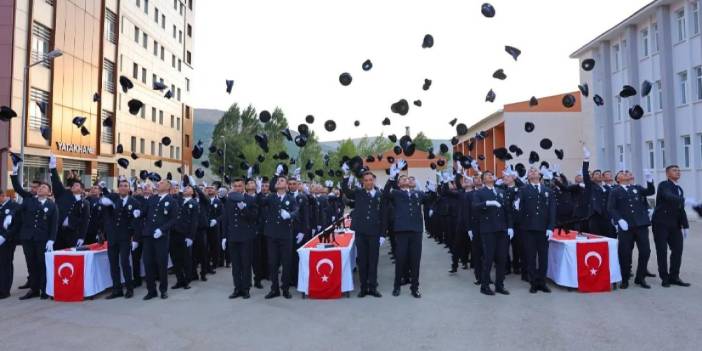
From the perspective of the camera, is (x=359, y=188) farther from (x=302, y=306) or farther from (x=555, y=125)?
(x=555, y=125)

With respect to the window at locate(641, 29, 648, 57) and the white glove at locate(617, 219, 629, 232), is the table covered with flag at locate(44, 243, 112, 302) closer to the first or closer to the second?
the white glove at locate(617, 219, 629, 232)

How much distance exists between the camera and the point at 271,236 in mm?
7625

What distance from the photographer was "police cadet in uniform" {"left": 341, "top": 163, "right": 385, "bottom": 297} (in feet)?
24.7

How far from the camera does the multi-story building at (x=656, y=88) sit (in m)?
21.8

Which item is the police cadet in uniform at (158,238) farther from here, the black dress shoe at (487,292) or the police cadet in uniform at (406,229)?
the black dress shoe at (487,292)

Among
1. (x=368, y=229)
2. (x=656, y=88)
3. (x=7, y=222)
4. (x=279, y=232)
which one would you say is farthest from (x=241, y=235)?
(x=656, y=88)

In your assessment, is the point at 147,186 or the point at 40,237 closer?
the point at 40,237

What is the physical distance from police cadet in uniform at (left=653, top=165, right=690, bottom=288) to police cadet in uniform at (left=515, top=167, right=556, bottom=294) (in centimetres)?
181

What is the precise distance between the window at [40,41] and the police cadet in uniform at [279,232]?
789 inches

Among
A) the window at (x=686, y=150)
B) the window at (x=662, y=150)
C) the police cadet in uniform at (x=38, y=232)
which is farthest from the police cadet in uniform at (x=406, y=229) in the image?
the window at (x=662, y=150)

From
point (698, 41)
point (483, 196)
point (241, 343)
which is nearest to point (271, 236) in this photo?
point (241, 343)

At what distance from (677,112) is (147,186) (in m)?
24.1

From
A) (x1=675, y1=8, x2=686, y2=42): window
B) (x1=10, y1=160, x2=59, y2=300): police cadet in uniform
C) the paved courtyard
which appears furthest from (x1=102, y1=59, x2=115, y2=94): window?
(x1=675, y1=8, x2=686, y2=42): window

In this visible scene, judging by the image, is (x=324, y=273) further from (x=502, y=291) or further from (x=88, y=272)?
(x=88, y=272)
